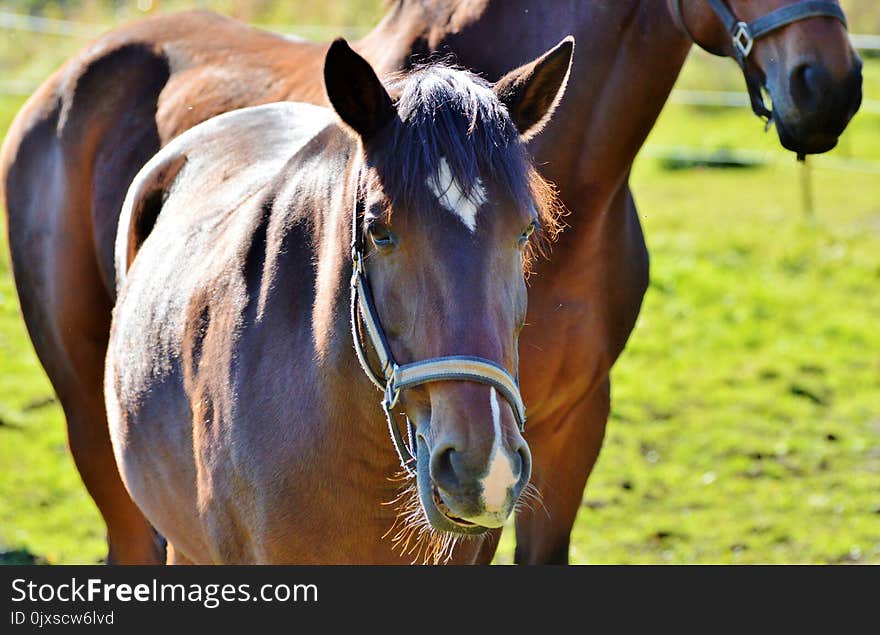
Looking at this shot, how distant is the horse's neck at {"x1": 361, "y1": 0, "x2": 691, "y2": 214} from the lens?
3.30 meters

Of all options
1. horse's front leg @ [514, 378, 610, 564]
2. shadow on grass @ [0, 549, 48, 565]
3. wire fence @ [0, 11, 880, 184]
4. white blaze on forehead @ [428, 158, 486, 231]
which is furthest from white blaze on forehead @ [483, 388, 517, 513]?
wire fence @ [0, 11, 880, 184]

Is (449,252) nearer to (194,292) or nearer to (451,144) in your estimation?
(451,144)

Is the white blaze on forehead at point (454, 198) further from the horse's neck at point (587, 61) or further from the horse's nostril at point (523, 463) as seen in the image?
the horse's neck at point (587, 61)

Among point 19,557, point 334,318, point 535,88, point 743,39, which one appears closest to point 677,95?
point 19,557

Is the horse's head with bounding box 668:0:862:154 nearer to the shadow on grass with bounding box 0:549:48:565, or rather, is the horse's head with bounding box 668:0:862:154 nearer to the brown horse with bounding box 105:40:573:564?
the brown horse with bounding box 105:40:573:564

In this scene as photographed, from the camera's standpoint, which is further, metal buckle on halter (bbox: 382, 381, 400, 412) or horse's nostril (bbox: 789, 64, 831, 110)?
horse's nostril (bbox: 789, 64, 831, 110)

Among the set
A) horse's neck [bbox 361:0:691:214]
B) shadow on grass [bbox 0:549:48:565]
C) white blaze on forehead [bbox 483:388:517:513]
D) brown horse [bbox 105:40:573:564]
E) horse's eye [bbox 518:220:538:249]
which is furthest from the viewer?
shadow on grass [bbox 0:549:48:565]

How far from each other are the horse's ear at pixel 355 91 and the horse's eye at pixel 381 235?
216 millimetres

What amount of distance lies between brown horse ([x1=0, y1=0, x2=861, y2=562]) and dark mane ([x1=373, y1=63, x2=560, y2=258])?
3.24 ft

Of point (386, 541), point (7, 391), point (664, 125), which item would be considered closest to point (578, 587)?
point (386, 541)

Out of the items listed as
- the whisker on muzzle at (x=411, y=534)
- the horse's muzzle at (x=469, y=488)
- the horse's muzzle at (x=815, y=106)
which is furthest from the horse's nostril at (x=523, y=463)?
the horse's muzzle at (x=815, y=106)

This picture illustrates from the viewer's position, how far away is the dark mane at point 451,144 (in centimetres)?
222

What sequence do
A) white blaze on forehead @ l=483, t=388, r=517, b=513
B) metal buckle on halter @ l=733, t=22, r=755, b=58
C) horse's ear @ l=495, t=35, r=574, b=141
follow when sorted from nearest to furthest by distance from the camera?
white blaze on forehead @ l=483, t=388, r=517, b=513
horse's ear @ l=495, t=35, r=574, b=141
metal buckle on halter @ l=733, t=22, r=755, b=58

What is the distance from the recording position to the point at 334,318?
258 cm
